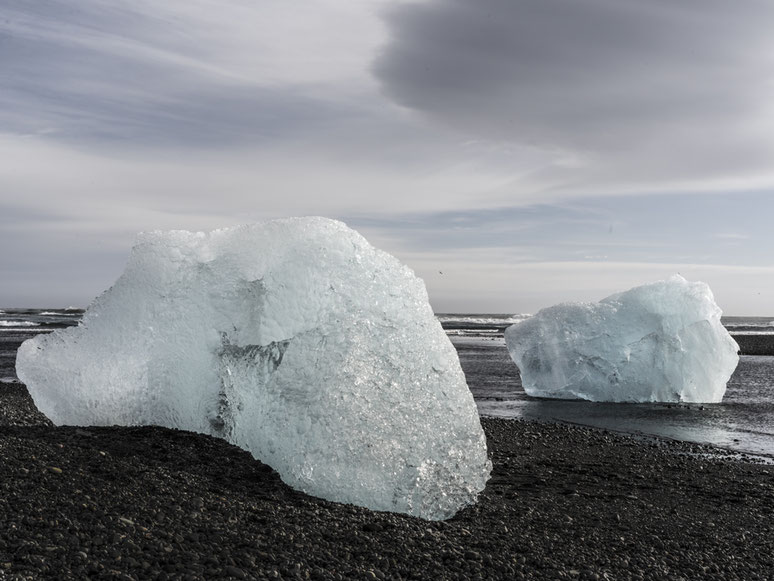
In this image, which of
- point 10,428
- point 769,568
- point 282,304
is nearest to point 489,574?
point 769,568

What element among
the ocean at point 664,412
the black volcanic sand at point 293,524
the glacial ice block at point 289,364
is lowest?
the ocean at point 664,412

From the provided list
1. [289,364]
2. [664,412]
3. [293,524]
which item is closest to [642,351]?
[664,412]

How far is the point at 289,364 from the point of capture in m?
8.68

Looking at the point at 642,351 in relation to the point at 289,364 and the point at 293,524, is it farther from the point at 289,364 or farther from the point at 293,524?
the point at 293,524

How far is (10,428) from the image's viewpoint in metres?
9.49

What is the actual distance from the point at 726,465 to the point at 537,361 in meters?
10.9

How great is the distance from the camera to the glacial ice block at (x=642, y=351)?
73.6ft

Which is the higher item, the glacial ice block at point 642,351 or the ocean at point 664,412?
the glacial ice block at point 642,351

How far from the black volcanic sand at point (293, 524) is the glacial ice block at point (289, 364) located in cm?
41

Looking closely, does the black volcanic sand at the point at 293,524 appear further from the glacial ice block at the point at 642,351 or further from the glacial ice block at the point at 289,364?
the glacial ice block at the point at 642,351

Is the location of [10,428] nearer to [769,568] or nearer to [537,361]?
[769,568]

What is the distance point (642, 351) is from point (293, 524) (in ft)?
61.0

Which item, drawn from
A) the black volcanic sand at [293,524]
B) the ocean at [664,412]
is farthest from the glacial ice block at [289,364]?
the ocean at [664,412]

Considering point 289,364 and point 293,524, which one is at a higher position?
point 289,364
